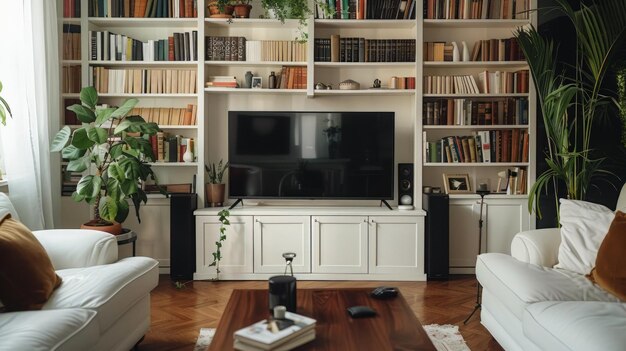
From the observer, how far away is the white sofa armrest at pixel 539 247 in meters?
2.96

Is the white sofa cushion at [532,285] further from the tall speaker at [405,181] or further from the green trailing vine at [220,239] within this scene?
the green trailing vine at [220,239]

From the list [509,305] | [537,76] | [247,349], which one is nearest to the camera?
[247,349]

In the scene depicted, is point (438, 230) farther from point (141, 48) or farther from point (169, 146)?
point (141, 48)

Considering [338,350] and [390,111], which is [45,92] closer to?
[390,111]

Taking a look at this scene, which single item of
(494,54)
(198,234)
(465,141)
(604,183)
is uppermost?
(494,54)

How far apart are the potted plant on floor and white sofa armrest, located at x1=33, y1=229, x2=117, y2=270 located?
1034 millimetres

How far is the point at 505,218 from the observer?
4.74 m

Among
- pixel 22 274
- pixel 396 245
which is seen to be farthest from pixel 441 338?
pixel 22 274

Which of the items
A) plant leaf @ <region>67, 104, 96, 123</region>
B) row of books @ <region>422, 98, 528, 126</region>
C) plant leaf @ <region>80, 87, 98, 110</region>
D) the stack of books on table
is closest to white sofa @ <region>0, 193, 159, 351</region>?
the stack of books on table

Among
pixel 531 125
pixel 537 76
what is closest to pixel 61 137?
pixel 537 76

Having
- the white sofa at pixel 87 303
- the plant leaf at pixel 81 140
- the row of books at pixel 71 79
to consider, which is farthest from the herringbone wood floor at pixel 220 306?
the row of books at pixel 71 79

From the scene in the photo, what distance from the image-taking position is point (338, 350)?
1.92 metres

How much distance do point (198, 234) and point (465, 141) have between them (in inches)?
92.0

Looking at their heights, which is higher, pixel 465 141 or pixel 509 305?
pixel 465 141
